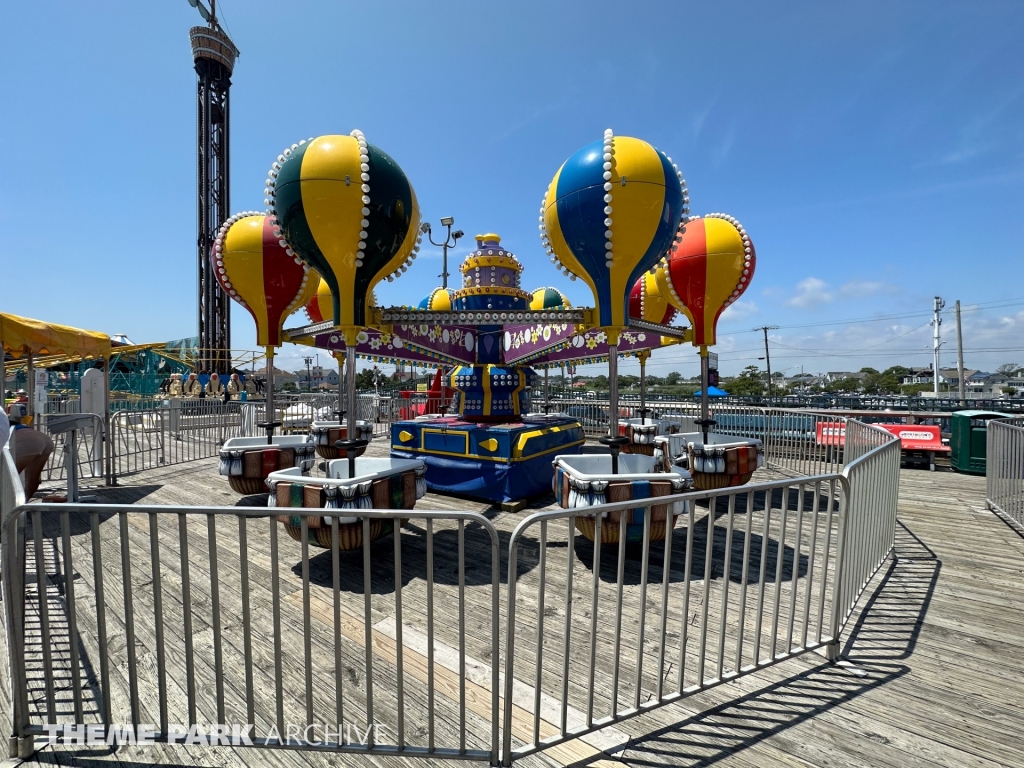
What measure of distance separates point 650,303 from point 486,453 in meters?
4.33

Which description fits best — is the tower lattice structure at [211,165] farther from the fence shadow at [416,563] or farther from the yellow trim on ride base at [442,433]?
the fence shadow at [416,563]

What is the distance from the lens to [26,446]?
5164 mm

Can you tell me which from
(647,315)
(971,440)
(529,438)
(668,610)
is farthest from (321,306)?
(971,440)

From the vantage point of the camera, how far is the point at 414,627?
11.1 ft

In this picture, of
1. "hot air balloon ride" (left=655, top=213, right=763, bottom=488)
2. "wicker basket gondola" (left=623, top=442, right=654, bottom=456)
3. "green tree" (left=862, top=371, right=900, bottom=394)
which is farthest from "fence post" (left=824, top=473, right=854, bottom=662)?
"green tree" (left=862, top=371, right=900, bottom=394)

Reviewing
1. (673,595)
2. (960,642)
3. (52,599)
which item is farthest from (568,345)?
(52,599)

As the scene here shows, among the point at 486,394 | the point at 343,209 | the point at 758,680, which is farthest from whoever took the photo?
the point at 486,394

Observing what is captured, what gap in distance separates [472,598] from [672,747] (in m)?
1.89

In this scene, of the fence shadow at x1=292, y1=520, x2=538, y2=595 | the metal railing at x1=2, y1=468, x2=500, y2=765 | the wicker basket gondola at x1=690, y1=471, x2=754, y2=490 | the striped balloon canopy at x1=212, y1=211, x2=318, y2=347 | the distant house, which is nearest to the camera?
the metal railing at x1=2, y1=468, x2=500, y2=765

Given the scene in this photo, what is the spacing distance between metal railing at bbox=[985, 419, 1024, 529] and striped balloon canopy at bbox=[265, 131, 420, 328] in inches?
294

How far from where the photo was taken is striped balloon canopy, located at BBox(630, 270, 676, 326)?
839 centimetres

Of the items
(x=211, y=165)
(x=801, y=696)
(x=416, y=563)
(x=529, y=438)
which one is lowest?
(x=801, y=696)

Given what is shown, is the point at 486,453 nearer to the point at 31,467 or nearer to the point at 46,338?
the point at 31,467

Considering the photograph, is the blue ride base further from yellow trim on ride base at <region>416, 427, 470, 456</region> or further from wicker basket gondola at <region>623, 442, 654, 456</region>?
wicker basket gondola at <region>623, 442, 654, 456</region>
